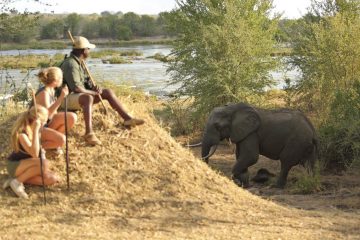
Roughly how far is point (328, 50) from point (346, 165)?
14.3 feet

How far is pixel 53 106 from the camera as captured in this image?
23.7ft

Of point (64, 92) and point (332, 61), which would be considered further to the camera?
point (332, 61)

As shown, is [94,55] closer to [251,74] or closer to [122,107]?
[251,74]

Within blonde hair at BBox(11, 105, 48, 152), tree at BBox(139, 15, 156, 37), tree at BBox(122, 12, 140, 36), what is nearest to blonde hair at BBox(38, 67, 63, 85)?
blonde hair at BBox(11, 105, 48, 152)

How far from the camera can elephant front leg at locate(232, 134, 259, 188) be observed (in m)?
11.7

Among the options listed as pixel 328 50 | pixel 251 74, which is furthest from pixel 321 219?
pixel 251 74

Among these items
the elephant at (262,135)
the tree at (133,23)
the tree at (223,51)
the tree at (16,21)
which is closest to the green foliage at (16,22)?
the tree at (16,21)

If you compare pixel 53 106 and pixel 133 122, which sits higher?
pixel 53 106

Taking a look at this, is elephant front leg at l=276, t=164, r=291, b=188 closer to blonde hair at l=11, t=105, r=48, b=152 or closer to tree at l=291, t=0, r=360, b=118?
tree at l=291, t=0, r=360, b=118

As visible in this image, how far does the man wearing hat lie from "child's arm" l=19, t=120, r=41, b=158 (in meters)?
0.87

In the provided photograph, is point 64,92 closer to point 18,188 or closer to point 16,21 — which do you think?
point 18,188

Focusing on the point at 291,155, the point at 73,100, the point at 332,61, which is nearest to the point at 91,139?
the point at 73,100

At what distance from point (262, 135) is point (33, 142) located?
6.23 m

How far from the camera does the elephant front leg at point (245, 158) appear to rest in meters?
11.7
